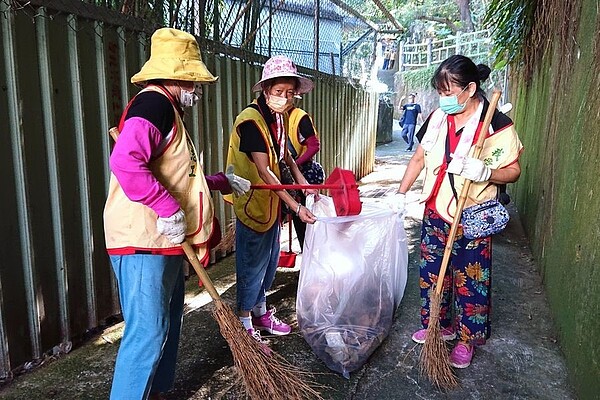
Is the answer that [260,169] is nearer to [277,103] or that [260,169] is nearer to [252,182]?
[252,182]

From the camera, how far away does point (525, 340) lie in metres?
3.14

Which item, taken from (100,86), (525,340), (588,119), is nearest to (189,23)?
(100,86)

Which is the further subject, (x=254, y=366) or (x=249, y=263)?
(x=249, y=263)

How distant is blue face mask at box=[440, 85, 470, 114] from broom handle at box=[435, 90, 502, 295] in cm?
13

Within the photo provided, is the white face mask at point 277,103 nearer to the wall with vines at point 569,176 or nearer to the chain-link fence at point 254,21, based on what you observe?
the chain-link fence at point 254,21

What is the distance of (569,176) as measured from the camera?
328 centimetres

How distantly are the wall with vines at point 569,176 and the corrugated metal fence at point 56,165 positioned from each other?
2.62 metres

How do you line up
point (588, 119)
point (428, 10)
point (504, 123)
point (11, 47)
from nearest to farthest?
point (11, 47) → point (504, 123) → point (588, 119) → point (428, 10)

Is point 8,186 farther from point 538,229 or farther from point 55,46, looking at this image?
point 538,229

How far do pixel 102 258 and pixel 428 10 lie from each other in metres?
28.6

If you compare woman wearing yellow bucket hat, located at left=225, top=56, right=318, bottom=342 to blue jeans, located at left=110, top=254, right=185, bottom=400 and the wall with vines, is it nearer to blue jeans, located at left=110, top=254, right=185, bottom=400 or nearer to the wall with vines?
blue jeans, located at left=110, top=254, right=185, bottom=400

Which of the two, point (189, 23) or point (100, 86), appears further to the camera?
point (189, 23)

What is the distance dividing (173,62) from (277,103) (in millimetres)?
1006

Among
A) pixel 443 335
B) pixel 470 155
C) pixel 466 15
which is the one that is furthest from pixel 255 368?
pixel 466 15
